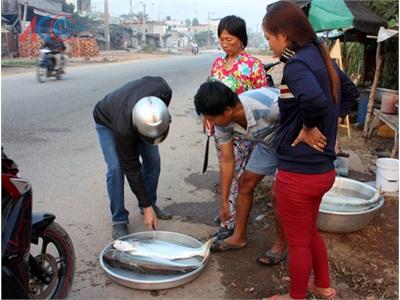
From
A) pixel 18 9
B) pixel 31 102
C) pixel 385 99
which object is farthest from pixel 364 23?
pixel 18 9

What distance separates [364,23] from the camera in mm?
7746

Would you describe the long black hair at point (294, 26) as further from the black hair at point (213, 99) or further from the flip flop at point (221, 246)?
the flip flop at point (221, 246)

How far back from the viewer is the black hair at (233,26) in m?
3.66

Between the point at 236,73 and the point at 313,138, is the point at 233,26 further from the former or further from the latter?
the point at 313,138

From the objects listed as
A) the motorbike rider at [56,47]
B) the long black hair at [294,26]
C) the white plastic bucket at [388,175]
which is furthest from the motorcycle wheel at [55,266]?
the motorbike rider at [56,47]

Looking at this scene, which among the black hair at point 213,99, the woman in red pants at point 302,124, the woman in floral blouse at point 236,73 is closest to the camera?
the woman in red pants at point 302,124

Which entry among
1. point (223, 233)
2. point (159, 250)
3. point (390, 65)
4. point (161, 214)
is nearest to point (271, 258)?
point (223, 233)

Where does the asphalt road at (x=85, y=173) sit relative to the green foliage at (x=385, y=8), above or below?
below

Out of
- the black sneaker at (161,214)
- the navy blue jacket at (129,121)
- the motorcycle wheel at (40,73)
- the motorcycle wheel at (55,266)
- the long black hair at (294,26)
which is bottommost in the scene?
the black sneaker at (161,214)

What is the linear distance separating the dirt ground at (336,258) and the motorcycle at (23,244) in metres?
1.16

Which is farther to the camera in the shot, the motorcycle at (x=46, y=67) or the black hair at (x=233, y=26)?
the motorcycle at (x=46, y=67)

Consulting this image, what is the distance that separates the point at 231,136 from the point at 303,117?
3.19 feet

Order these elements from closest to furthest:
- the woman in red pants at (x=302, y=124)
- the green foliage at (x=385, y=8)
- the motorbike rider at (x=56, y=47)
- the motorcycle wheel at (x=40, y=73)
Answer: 1. the woman in red pants at (x=302, y=124)
2. the green foliage at (x=385, y=8)
3. the motorcycle wheel at (x=40, y=73)
4. the motorbike rider at (x=56, y=47)

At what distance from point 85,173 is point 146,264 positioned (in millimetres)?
2599
